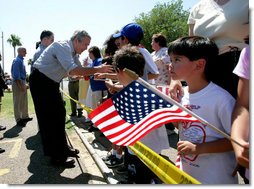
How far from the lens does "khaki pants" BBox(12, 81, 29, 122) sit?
6.41 metres

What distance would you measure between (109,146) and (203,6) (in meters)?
2.86

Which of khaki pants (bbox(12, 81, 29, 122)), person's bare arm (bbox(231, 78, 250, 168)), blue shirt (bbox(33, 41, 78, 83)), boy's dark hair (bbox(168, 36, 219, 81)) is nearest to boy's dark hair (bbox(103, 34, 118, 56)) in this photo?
blue shirt (bbox(33, 41, 78, 83))

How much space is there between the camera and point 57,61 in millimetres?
3449

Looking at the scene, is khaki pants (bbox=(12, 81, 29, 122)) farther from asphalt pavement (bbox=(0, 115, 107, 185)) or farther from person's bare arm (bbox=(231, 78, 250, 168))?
person's bare arm (bbox=(231, 78, 250, 168))

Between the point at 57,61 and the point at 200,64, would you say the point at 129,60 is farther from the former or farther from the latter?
the point at 57,61

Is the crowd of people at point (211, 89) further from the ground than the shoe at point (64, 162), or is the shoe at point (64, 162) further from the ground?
the crowd of people at point (211, 89)

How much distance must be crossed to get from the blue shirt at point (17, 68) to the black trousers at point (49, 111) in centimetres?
258

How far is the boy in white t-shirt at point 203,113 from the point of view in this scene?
59.5 inches

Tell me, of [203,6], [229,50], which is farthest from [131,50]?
[229,50]

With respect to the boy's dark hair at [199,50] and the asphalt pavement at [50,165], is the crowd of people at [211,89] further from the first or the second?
the asphalt pavement at [50,165]

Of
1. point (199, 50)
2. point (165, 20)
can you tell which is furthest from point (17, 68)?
point (165, 20)

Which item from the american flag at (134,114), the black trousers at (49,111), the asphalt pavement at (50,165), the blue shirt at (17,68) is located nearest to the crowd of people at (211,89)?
the american flag at (134,114)

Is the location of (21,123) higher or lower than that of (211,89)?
lower

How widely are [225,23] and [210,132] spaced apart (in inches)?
23.8
